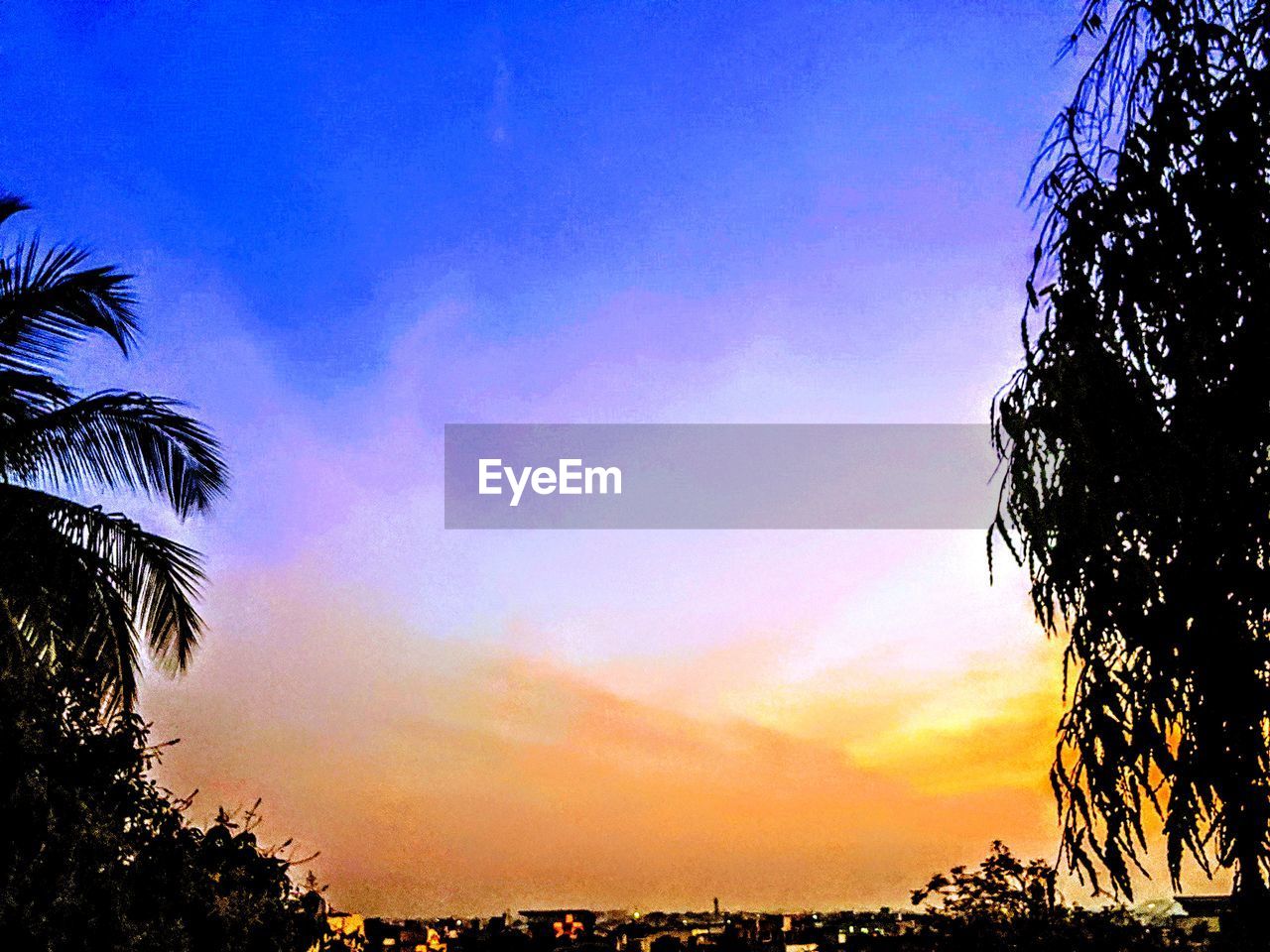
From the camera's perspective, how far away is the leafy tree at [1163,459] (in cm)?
618

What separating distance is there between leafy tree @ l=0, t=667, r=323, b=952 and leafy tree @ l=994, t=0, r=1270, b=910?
452cm

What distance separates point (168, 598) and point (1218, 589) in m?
9.75

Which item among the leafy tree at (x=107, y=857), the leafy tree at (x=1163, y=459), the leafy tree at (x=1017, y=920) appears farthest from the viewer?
the leafy tree at (x=1017, y=920)

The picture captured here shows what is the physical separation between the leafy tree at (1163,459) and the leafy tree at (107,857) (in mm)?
4524

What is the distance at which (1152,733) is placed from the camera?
22.1 feet

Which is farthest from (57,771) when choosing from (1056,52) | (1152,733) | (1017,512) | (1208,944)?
(1208,944)

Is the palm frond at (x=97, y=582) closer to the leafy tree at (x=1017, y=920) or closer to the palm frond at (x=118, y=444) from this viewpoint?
the palm frond at (x=118, y=444)

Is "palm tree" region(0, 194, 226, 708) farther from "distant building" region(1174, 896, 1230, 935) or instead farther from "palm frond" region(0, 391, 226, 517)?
"distant building" region(1174, 896, 1230, 935)

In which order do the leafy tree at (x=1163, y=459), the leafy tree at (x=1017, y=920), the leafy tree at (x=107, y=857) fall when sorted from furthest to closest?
the leafy tree at (x=1017, y=920) → the leafy tree at (x=1163, y=459) → the leafy tree at (x=107, y=857)

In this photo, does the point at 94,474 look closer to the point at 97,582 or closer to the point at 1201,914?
the point at 97,582

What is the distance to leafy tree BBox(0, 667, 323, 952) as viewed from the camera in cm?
449

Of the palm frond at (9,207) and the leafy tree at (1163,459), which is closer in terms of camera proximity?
the leafy tree at (1163,459)

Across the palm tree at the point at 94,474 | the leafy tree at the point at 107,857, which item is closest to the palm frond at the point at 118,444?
the palm tree at the point at 94,474

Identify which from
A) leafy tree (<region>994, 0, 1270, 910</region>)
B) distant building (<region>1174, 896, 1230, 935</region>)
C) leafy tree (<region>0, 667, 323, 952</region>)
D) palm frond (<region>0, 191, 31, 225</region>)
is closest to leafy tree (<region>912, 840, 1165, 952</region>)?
distant building (<region>1174, 896, 1230, 935</region>)
